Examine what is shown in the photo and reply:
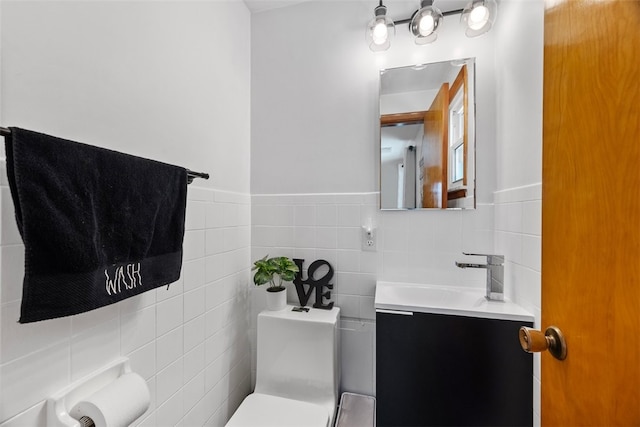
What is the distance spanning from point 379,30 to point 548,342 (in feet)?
4.52

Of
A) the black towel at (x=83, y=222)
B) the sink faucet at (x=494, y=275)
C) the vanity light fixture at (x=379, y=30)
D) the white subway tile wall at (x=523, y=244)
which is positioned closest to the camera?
the black towel at (x=83, y=222)

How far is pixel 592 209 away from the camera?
462 mm

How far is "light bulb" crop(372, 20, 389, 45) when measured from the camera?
1.27 meters

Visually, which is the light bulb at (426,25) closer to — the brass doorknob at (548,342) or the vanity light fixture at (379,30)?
the vanity light fixture at (379,30)

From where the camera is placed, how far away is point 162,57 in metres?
0.94

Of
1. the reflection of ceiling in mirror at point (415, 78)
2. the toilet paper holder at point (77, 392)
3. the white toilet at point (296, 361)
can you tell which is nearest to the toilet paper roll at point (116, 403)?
the toilet paper holder at point (77, 392)

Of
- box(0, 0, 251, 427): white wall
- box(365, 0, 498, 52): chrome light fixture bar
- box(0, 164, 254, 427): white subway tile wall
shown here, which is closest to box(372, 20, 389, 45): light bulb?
box(365, 0, 498, 52): chrome light fixture bar

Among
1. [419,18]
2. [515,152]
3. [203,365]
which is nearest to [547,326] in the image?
[515,152]

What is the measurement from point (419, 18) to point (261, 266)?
139 centimetres

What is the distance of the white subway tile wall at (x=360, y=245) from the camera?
4.33ft

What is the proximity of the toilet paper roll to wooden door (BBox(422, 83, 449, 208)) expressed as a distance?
1319 mm

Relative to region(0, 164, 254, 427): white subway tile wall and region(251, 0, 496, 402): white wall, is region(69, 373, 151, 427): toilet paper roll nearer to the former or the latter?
region(0, 164, 254, 427): white subway tile wall

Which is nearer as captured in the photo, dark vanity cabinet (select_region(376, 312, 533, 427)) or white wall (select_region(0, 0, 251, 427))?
white wall (select_region(0, 0, 251, 427))

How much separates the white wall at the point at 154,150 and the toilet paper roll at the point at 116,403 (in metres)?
0.07
